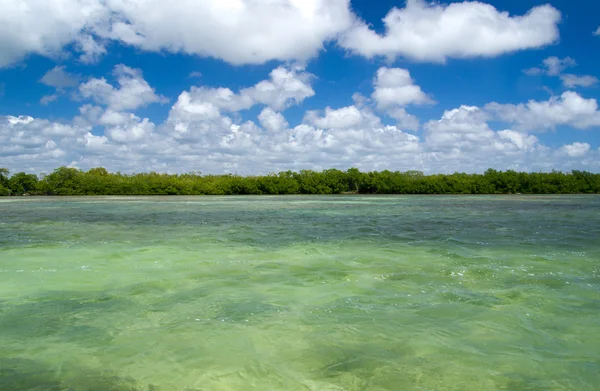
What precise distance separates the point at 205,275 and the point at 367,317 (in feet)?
14.0

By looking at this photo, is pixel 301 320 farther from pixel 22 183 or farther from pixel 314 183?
pixel 22 183

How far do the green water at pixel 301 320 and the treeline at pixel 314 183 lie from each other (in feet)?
292

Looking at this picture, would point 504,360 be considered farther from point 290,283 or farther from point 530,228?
point 530,228

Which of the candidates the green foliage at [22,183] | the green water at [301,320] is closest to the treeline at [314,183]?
the green foliage at [22,183]

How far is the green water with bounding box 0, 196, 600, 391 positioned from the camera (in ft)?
14.5

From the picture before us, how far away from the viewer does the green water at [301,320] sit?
174 inches

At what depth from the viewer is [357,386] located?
414cm

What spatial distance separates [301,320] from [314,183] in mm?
98073

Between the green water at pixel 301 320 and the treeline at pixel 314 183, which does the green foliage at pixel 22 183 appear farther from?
the green water at pixel 301 320

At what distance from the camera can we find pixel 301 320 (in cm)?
621

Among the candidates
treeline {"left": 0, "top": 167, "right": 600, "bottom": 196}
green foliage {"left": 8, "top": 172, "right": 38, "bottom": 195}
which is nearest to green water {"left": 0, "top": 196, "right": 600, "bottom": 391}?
treeline {"left": 0, "top": 167, "right": 600, "bottom": 196}

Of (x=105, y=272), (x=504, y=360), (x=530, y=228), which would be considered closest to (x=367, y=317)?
(x=504, y=360)

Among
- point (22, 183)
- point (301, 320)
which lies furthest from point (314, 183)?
point (301, 320)

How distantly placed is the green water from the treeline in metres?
88.9
